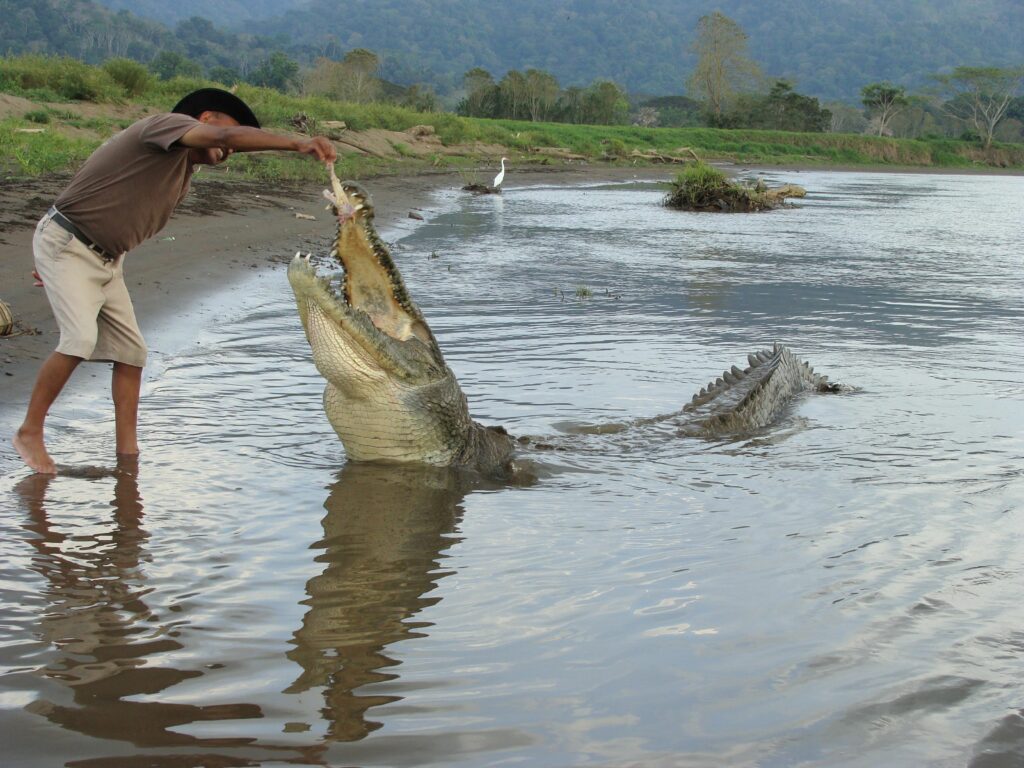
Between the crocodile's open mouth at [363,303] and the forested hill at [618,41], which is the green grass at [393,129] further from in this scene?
the forested hill at [618,41]

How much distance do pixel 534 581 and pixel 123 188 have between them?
Answer: 204cm

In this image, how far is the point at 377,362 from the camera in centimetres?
421

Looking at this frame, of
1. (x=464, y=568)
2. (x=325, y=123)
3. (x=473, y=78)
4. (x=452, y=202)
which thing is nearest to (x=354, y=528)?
(x=464, y=568)

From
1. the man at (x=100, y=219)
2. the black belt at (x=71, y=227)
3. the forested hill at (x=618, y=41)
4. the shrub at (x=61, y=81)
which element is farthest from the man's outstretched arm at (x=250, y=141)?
the forested hill at (x=618, y=41)

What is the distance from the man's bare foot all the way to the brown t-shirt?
→ 0.78m

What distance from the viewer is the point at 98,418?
5027 millimetres

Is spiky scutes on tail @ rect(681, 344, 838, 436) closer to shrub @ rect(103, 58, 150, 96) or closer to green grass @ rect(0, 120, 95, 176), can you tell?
green grass @ rect(0, 120, 95, 176)

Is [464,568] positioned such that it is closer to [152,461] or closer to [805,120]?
[152,461]

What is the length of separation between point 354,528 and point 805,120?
62977mm

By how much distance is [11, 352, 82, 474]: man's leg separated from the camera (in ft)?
13.0

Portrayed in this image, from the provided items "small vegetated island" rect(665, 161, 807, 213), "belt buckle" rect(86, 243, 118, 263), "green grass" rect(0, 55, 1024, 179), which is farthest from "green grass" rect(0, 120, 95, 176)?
"small vegetated island" rect(665, 161, 807, 213)

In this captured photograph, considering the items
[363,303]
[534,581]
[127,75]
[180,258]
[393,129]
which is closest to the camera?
[534,581]

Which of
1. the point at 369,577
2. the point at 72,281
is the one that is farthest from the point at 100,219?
A: the point at 369,577

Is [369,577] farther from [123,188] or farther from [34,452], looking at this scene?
[123,188]
